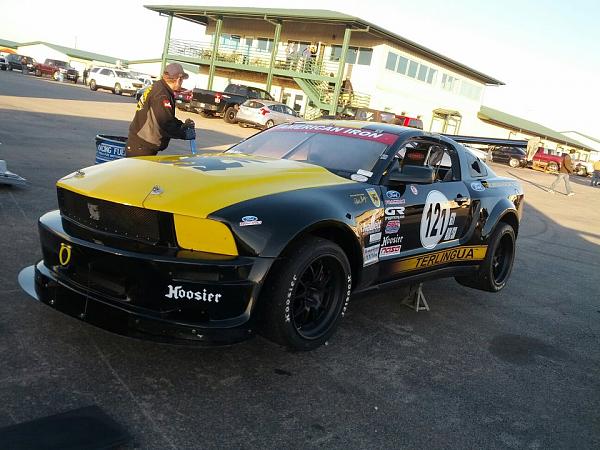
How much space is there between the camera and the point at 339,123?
4.76 m

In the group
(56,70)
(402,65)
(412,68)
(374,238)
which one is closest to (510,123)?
(412,68)

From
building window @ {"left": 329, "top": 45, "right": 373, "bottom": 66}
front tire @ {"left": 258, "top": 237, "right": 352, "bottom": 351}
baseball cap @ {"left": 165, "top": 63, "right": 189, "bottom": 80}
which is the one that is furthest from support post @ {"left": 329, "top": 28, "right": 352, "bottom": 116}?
front tire @ {"left": 258, "top": 237, "right": 352, "bottom": 351}

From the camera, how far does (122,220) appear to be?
2891mm

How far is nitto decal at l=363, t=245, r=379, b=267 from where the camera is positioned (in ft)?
11.9

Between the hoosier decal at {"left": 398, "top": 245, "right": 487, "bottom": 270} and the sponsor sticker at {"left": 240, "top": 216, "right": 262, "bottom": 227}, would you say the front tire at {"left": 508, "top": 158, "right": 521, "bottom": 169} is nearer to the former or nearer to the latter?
the hoosier decal at {"left": 398, "top": 245, "right": 487, "bottom": 270}

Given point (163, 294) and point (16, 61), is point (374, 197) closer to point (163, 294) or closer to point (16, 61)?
point (163, 294)

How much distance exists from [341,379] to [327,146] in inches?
72.6

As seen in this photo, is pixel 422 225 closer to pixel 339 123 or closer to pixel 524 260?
pixel 339 123

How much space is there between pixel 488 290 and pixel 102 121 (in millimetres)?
14291

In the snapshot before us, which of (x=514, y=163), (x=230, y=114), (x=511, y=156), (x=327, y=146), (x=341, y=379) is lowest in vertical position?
(x=341, y=379)

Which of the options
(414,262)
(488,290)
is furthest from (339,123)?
(488,290)

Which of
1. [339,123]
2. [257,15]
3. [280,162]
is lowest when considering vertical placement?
[280,162]

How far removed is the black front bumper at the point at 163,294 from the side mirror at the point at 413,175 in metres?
1.43

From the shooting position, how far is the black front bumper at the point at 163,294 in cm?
271
